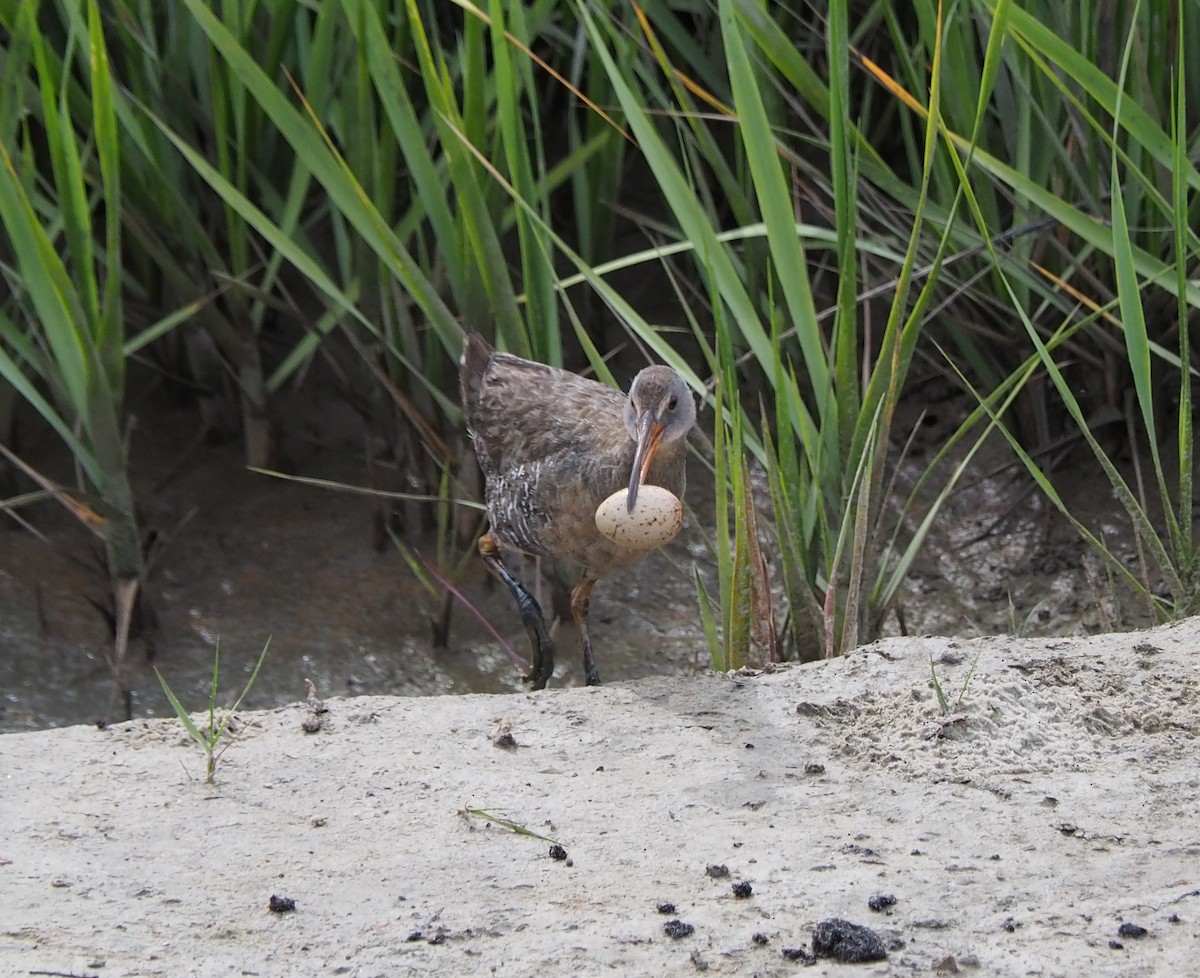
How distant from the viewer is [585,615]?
427cm

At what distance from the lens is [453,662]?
459 centimetres

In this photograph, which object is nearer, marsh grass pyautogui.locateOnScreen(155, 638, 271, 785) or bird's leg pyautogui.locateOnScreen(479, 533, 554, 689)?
marsh grass pyautogui.locateOnScreen(155, 638, 271, 785)

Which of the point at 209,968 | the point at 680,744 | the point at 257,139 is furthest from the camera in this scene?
the point at 257,139

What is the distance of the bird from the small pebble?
1.38 meters

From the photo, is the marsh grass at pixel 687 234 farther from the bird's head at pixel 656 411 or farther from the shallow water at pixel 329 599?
the shallow water at pixel 329 599

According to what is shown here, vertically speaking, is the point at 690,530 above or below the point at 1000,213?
below

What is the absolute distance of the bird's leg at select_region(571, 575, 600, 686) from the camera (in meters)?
4.09

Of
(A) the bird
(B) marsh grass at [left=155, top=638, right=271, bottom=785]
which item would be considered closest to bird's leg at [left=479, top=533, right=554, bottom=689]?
(A) the bird

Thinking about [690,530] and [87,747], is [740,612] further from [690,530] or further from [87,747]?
[690,530]

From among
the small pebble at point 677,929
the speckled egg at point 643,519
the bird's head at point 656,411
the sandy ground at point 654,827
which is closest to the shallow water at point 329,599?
the bird's head at point 656,411

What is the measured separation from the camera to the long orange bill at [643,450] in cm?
345

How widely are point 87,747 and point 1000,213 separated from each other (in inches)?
124

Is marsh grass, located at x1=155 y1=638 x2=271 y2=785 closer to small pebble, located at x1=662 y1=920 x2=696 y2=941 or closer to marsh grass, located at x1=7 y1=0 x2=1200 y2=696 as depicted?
small pebble, located at x1=662 y1=920 x2=696 y2=941

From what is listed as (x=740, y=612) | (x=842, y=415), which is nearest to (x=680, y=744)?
(x=740, y=612)
